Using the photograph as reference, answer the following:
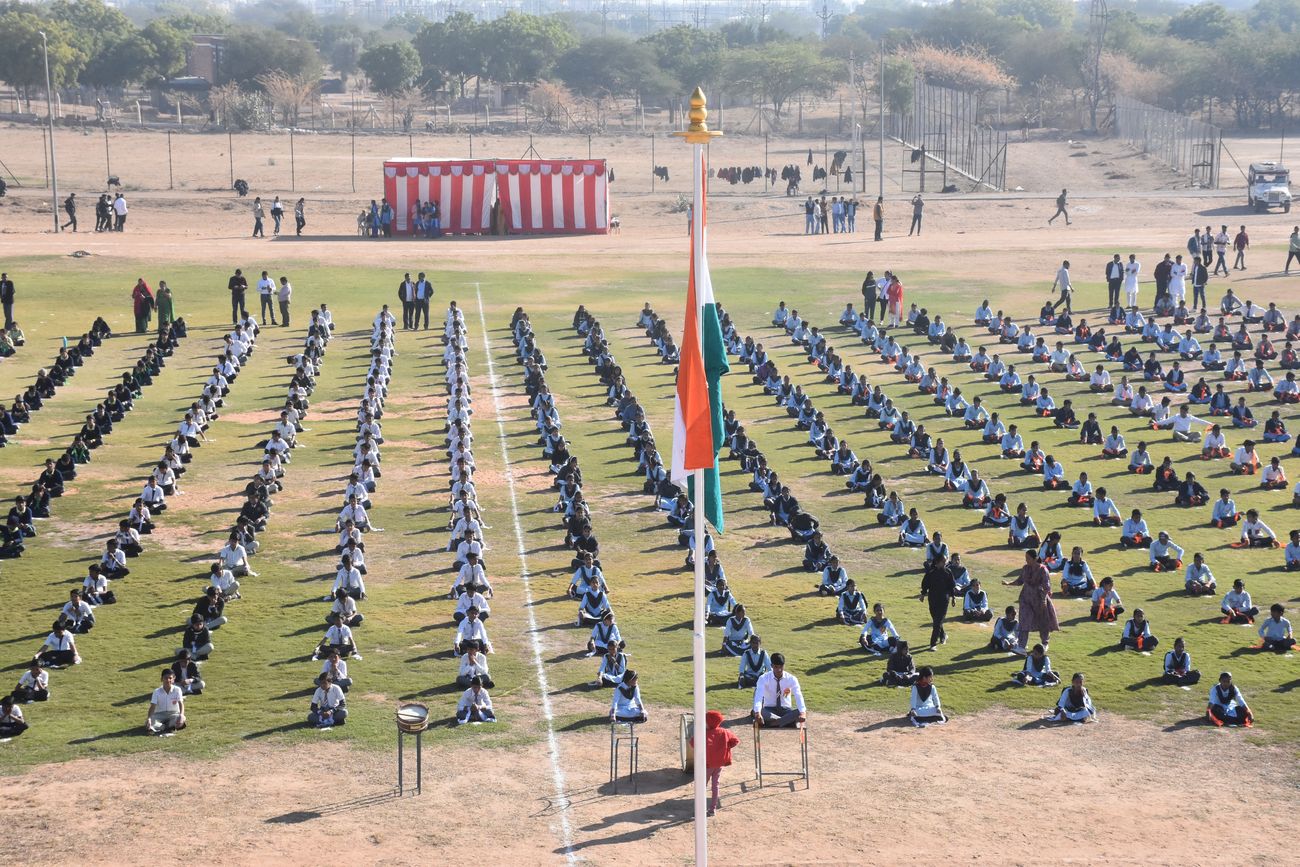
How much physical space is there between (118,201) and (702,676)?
179ft

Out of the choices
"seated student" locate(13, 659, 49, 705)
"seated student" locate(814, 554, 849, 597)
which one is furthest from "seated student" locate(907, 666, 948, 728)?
"seated student" locate(13, 659, 49, 705)

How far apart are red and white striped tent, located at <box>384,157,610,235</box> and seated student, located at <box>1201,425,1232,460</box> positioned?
32.2m

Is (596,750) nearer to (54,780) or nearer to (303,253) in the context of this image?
(54,780)

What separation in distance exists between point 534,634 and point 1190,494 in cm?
1358

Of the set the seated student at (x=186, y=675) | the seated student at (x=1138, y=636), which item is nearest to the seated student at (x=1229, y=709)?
the seated student at (x=1138, y=636)

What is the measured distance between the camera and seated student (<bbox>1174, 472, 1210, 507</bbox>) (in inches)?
1233

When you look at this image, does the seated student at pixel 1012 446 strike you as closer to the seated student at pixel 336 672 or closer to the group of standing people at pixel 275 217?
the seated student at pixel 336 672

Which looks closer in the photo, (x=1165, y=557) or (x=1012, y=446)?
(x=1165, y=557)

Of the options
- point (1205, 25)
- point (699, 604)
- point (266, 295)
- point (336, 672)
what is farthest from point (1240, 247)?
point (1205, 25)

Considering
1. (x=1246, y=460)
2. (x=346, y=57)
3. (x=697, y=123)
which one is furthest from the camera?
(x=346, y=57)

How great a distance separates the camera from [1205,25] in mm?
142125

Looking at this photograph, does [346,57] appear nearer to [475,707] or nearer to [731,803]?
[475,707]

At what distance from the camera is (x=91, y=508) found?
31188mm

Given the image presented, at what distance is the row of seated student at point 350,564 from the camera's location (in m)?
20.8
